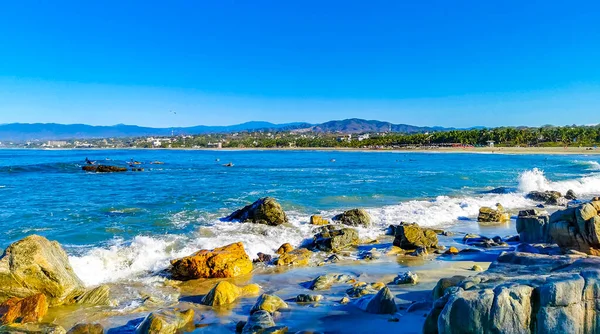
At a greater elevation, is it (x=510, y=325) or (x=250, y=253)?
(x=510, y=325)

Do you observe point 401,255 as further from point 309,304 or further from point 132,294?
point 132,294

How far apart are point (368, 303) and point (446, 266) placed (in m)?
4.70

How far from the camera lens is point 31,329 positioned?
7.61m

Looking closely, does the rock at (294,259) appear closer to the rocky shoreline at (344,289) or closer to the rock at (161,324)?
the rocky shoreline at (344,289)

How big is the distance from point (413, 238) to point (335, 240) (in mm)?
2886

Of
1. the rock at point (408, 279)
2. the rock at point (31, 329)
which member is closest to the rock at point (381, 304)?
the rock at point (408, 279)

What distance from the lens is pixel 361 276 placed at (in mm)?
11633

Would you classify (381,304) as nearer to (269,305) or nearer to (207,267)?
(269,305)

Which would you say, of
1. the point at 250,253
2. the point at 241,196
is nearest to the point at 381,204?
the point at 241,196

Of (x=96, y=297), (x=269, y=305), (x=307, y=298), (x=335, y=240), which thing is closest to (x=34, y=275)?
(x=96, y=297)

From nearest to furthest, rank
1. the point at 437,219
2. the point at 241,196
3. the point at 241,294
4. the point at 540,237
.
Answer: the point at 241,294, the point at 540,237, the point at 437,219, the point at 241,196

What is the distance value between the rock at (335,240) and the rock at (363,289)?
14.7 ft

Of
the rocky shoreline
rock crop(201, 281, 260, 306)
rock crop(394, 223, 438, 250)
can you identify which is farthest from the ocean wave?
rock crop(201, 281, 260, 306)

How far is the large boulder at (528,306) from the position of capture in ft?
16.9
